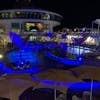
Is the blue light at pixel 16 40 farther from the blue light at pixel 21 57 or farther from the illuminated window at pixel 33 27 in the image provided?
the illuminated window at pixel 33 27

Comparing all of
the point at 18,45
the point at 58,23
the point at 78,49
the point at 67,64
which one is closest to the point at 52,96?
the point at 67,64

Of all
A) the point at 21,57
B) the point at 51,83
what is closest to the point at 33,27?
the point at 21,57

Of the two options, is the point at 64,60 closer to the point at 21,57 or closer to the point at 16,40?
the point at 21,57

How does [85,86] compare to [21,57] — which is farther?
[21,57]

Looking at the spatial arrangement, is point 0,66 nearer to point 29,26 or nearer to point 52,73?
point 52,73

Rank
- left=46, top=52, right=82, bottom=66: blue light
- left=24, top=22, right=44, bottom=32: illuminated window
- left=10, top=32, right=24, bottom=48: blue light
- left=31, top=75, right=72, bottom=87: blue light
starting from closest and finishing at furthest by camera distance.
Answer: left=31, top=75, right=72, bottom=87: blue light, left=46, top=52, right=82, bottom=66: blue light, left=10, top=32, right=24, bottom=48: blue light, left=24, top=22, right=44, bottom=32: illuminated window

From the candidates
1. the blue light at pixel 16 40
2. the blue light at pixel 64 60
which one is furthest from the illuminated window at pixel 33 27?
the blue light at pixel 16 40

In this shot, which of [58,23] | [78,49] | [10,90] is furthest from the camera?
[58,23]

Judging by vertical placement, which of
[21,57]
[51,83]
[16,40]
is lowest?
[21,57]

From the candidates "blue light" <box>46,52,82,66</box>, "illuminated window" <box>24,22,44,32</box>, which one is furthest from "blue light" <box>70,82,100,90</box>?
"illuminated window" <box>24,22,44,32</box>

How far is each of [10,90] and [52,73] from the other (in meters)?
2.47

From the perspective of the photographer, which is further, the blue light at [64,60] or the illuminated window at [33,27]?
the illuminated window at [33,27]

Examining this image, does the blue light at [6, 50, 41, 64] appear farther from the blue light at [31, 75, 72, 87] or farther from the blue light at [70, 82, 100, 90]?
the blue light at [31, 75, 72, 87]

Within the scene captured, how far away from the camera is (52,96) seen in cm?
1975
